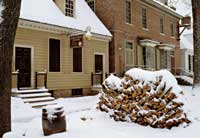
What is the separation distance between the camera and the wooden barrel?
21.6 ft

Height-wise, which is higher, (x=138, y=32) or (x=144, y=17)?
(x=144, y=17)

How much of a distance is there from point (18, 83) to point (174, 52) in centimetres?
2107

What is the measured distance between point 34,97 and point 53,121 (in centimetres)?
706

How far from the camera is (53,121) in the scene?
6617 mm

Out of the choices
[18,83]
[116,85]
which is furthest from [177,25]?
[116,85]

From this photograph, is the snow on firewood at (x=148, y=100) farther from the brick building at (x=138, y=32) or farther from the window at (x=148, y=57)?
the window at (x=148, y=57)

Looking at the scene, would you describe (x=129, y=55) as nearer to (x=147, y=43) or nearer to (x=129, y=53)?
(x=129, y=53)

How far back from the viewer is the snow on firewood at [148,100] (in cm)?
735

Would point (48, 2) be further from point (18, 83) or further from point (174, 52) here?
point (174, 52)

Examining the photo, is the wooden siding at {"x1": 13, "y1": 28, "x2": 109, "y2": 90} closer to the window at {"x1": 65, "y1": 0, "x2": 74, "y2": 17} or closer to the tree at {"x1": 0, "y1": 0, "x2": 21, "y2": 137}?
the window at {"x1": 65, "y1": 0, "x2": 74, "y2": 17}

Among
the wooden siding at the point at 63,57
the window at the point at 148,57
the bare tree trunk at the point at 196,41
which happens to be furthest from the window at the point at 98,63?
the bare tree trunk at the point at 196,41

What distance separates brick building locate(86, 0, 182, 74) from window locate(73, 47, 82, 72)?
134 inches

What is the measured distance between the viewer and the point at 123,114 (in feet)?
25.8

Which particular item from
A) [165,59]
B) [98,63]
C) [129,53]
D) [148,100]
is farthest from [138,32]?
[148,100]
